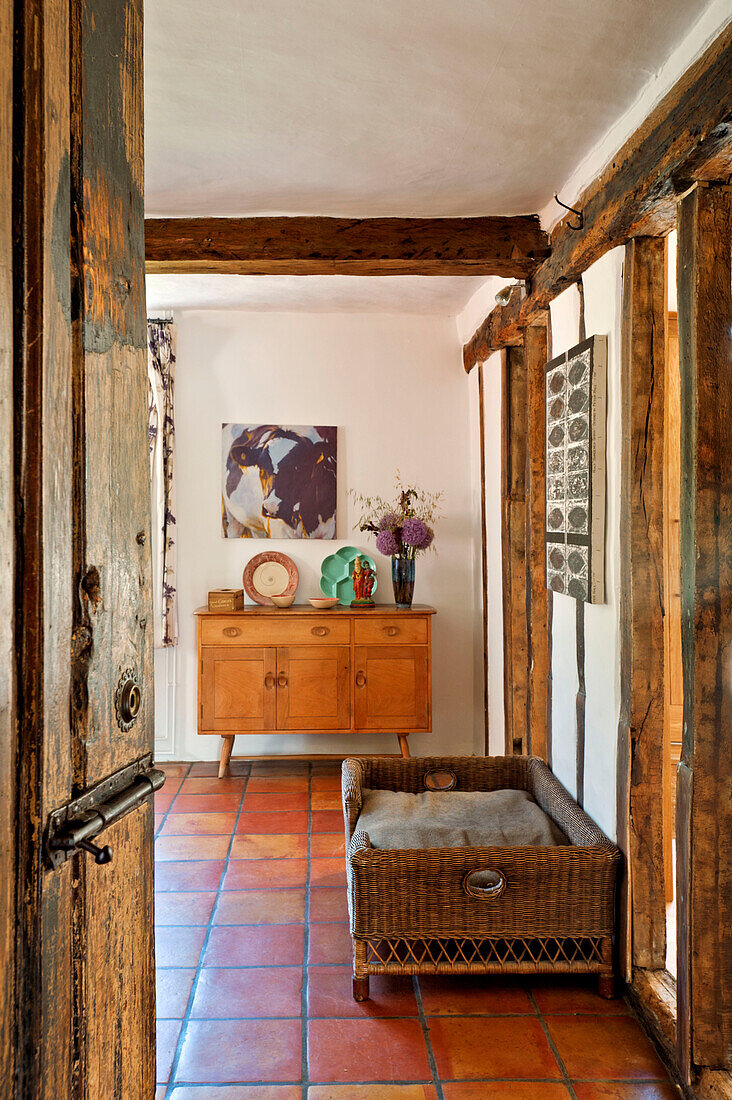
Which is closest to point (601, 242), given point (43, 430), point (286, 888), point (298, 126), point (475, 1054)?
point (298, 126)

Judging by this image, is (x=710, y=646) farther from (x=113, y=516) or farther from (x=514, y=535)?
(x=514, y=535)

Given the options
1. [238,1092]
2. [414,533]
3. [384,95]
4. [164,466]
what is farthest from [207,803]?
[384,95]

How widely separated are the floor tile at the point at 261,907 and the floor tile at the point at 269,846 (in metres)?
0.34

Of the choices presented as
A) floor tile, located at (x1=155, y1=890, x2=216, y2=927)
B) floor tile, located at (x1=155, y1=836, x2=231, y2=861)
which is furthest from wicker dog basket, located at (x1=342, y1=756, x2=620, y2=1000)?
floor tile, located at (x1=155, y1=836, x2=231, y2=861)

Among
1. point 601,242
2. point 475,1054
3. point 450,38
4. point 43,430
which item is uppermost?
point 450,38

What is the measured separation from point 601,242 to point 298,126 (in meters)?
0.99

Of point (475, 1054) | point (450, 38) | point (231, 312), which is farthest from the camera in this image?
point (231, 312)

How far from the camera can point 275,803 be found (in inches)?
164

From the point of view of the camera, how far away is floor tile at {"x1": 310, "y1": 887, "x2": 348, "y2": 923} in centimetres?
296

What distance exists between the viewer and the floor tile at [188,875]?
10.4 ft

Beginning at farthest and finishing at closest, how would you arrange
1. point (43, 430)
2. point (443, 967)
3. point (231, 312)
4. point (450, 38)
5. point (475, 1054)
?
point (231, 312) < point (443, 967) < point (475, 1054) < point (450, 38) < point (43, 430)

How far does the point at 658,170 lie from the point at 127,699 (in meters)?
1.82

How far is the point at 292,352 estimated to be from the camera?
4973 mm

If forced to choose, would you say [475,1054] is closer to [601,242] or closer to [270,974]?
[270,974]
